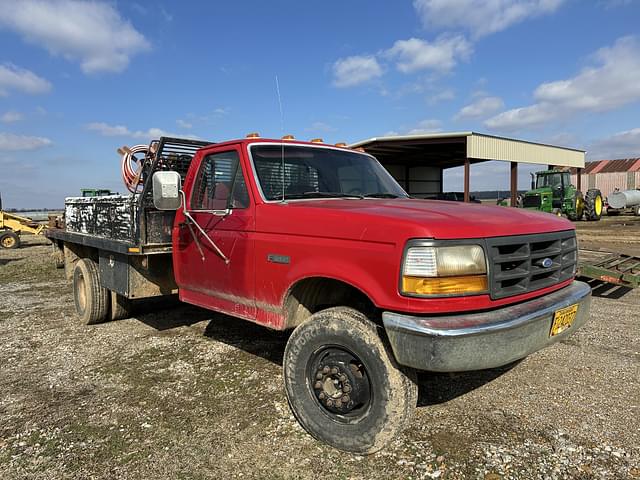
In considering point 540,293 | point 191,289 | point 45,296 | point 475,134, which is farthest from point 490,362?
point 475,134

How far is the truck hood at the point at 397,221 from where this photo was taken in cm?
261

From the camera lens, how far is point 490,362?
2.57 m

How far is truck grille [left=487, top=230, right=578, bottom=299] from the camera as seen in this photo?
8.82 feet

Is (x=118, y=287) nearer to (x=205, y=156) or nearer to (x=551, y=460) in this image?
(x=205, y=156)

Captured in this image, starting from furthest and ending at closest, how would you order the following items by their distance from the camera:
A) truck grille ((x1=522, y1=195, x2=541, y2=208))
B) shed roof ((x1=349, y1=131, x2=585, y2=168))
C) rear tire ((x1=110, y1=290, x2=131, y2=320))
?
truck grille ((x1=522, y1=195, x2=541, y2=208)) < shed roof ((x1=349, y1=131, x2=585, y2=168)) < rear tire ((x1=110, y1=290, x2=131, y2=320))

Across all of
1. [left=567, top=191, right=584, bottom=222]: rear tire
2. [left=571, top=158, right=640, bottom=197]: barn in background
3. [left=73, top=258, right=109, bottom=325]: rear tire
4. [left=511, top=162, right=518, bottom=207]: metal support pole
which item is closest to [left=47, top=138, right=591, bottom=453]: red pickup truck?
[left=73, top=258, right=109, bottom=325]: rear tire

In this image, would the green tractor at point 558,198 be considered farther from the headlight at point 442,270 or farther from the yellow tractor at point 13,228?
the yellow tractor at point 13,228

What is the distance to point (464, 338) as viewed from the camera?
246 centimetres

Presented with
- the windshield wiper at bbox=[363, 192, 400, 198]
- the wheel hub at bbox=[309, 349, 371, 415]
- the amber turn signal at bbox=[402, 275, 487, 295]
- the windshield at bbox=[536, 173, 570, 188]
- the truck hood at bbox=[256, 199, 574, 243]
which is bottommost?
the wheel hub at bbox=[309, 349, 371, 415]

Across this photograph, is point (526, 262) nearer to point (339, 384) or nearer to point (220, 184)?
point (339, 384)

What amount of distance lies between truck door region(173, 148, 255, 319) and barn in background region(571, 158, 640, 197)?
1712 inches

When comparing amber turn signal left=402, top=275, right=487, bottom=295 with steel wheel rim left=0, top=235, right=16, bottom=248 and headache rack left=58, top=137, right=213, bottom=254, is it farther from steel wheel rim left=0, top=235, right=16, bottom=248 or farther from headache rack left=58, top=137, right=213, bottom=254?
steel wheel rim left=0, top=235, right=16, bottom=248

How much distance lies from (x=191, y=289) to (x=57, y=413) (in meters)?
1.43

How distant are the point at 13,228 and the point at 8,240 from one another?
905mm
